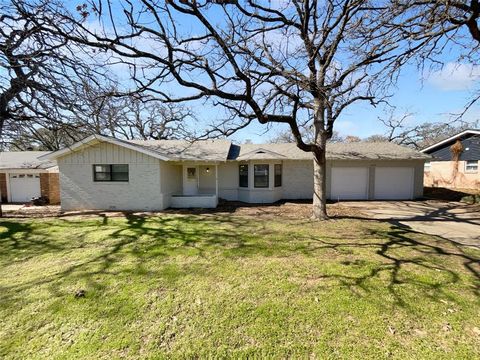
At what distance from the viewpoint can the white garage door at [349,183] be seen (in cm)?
1530

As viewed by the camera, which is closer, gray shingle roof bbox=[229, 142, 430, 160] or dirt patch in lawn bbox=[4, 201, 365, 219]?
dirt patch in lawn bbox=[4, 201, 365, 219]

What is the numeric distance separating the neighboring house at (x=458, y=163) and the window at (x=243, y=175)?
13158mm

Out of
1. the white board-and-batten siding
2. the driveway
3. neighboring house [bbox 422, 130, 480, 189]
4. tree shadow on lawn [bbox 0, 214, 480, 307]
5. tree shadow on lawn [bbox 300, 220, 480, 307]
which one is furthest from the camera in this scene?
neighboring house [bbox 422, 130, 480, 189]

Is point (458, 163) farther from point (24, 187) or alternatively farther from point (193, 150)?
point (24, 187)

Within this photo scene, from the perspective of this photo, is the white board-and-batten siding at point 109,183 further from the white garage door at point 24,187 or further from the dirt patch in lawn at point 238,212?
the white garage door at point 24,187

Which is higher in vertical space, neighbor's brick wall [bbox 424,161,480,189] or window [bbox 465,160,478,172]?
window [bbox 465,160,478,172]

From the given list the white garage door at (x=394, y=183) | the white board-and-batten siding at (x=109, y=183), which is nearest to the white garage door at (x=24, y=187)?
the white board-and-batten siding at (x=109, y=183)

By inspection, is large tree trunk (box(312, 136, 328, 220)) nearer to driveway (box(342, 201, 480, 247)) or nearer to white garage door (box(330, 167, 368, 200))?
driveway (box(342, 201, 480, 247))

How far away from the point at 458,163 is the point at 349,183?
11129 mm

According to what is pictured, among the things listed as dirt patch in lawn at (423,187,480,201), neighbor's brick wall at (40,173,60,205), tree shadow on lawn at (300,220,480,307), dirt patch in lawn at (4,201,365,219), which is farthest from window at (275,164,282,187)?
neighbor's brick wall at (40,173,60,205)

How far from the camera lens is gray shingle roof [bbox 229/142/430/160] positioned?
575 inches

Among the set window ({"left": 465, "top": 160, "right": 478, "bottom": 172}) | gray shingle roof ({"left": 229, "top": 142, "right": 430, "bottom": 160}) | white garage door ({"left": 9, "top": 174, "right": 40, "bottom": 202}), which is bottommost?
white garage door ({"left": 9, "top": 174, "right": 40, "bottom": 202})

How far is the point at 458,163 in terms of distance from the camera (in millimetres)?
19312

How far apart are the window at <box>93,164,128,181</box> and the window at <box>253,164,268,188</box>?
6.95 meters
